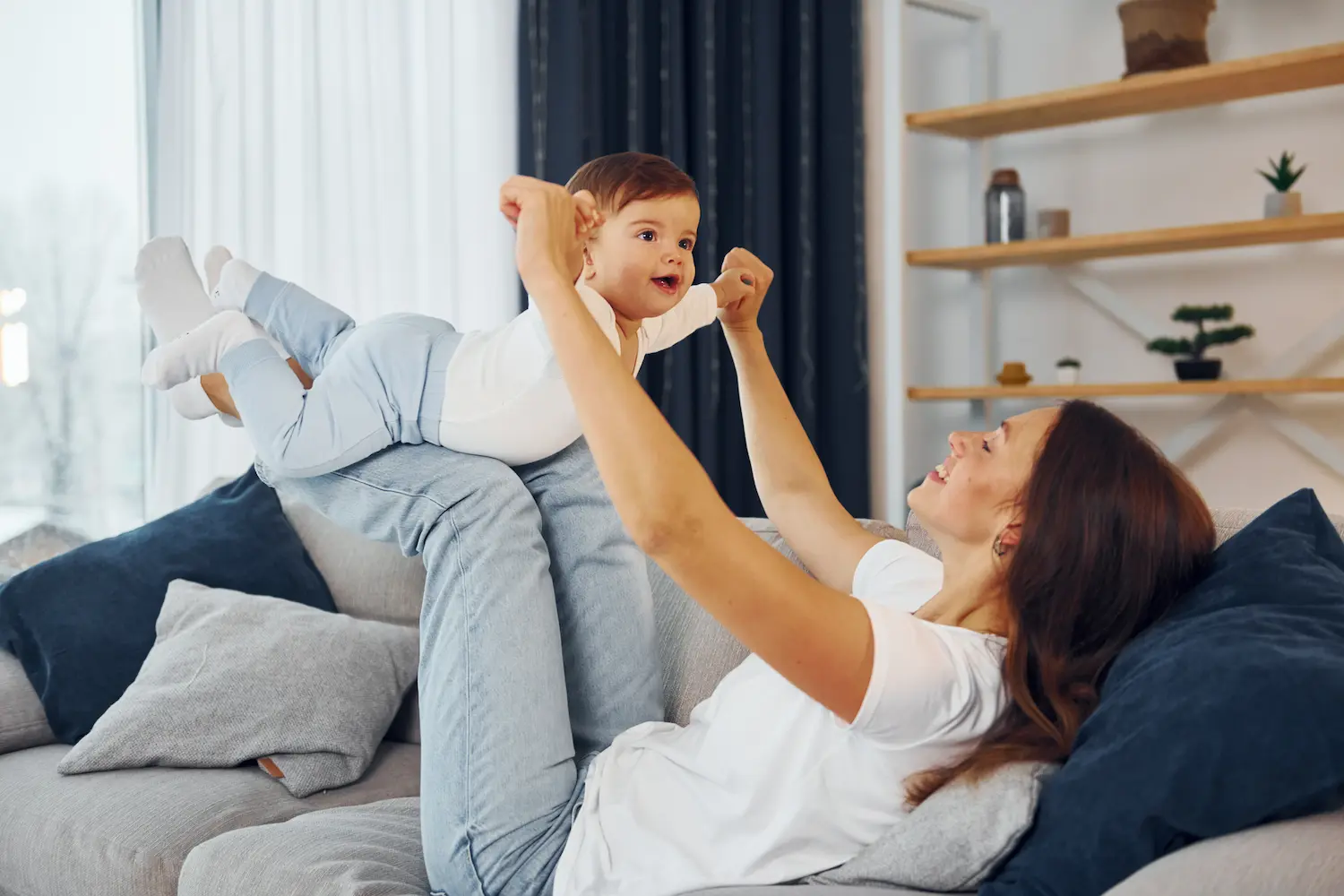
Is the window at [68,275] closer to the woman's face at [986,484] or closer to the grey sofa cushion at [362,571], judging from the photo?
the grey sofa cushion at [362,571]

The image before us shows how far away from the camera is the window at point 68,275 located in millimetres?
2801

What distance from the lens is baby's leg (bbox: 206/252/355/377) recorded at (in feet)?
5.64

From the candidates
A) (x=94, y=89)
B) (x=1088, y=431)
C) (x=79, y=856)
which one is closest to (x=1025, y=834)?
(x=1088, y=431)

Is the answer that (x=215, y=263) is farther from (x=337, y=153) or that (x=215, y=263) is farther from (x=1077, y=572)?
(x=1077, y=572)

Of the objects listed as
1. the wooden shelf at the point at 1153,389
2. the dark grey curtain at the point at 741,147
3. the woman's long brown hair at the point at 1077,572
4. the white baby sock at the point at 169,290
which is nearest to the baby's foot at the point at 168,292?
the white baby sock at the point at 169,290

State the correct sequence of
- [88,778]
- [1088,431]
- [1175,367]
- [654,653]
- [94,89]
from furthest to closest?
1. [1175,367]
2. [94,89]
3. [88,778]
4. [654,653]
5. [1088,431]

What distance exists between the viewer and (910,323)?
13.2 feet

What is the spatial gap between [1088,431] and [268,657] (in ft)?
4.41

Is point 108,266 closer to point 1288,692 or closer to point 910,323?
point 910,323

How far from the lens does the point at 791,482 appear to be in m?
1.53

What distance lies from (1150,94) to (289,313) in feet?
7.56

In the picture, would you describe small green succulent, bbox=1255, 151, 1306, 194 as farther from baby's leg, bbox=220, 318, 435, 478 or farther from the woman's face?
baby's leg, bbox=220, 318, 435, 478

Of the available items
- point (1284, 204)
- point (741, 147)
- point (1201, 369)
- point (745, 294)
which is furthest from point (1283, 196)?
point (745, 294)

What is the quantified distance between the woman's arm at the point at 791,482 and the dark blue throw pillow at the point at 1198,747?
1.51 feet
